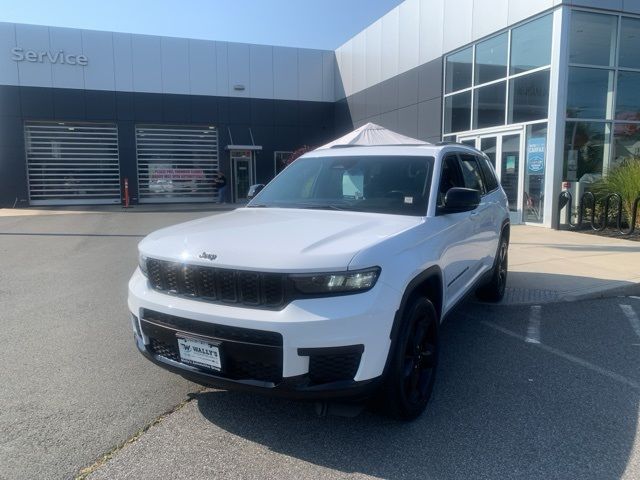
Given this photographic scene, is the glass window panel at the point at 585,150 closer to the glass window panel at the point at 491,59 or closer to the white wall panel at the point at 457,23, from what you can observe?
the glass window panel at the point at 491,59

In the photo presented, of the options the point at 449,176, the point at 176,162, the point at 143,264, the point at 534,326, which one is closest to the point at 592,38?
the point at 534,326

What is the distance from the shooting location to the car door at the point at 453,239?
154 inches

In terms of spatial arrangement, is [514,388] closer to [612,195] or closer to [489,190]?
[489,190]

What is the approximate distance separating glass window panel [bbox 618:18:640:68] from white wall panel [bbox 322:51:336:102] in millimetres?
15061

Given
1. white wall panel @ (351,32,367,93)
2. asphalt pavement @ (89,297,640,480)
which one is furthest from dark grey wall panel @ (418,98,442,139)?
asphalt pavement @ (89,297,640,480)

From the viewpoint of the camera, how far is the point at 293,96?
25.9m

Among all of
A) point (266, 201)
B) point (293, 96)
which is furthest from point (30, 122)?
point (266, 201)

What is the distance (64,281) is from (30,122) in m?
18.8

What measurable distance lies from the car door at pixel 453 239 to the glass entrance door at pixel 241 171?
856 inches

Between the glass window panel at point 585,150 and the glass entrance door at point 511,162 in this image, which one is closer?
the glass window panel at point 585,150

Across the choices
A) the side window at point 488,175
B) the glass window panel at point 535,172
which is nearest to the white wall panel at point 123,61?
the glass window panel at point 535,172

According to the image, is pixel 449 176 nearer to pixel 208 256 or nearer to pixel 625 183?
pixel 208 256

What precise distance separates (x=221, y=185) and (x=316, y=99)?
6.66 m

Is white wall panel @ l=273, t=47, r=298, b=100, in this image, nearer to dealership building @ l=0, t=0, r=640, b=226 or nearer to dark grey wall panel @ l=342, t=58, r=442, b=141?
dealership building @ l=0, t=0, r=640, b=226
